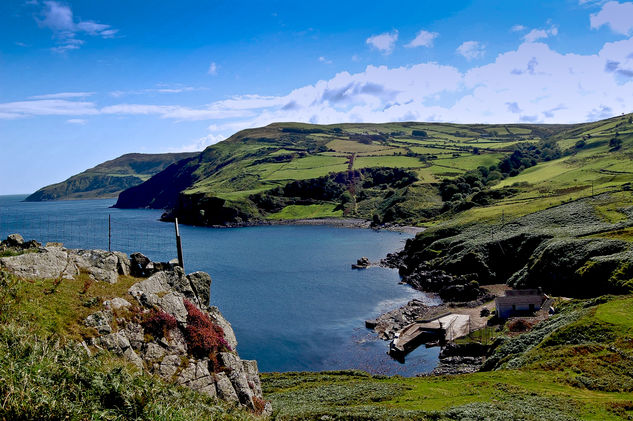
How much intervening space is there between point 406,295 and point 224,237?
332 feet

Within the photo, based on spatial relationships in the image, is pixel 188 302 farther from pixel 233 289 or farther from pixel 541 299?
pixel 233 289

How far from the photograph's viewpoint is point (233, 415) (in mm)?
19000

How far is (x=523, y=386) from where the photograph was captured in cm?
3434

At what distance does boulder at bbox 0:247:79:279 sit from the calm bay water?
40270 mm

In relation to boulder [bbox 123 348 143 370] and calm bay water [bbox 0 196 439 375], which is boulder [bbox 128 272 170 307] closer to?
boulder [bbox 123 348 143 370]

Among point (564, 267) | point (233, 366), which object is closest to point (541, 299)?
point (564, 267)

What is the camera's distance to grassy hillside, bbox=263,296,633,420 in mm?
29328

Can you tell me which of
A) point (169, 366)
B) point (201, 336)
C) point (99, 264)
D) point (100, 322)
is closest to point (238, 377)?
point (201, 336)

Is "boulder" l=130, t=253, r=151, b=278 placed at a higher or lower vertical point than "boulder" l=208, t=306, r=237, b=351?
higher

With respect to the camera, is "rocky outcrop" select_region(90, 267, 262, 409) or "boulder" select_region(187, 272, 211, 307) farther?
"boulder" select_region(187, 272, 211, 307)

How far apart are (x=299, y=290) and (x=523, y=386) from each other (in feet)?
216

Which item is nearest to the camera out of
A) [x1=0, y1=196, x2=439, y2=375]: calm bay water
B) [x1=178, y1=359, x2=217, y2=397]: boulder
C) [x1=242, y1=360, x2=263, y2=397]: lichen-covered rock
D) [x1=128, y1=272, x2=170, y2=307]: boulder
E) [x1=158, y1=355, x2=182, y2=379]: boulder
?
[x1=158, y1=355, x2=182, y2=379]: boulder

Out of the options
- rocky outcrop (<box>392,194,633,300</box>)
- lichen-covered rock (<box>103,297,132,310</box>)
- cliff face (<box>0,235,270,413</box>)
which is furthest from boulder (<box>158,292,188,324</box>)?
rocky outcrop (<box>392,194,633,300</box>)

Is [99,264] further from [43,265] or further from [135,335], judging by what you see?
[135,335]
